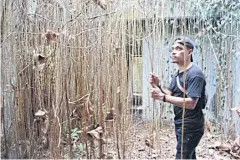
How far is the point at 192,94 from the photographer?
128cm

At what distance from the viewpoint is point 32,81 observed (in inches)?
69.8

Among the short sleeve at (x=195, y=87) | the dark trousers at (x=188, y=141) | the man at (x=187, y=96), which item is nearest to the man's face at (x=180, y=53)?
the man at (x=187, y=96)

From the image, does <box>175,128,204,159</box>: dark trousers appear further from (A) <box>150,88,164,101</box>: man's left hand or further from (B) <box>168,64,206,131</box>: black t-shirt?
(A) <box>150,88,164,101</box>: man's left hand

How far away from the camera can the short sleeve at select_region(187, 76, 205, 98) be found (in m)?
1.28

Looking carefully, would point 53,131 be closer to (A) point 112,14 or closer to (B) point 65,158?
(B) point 65,158

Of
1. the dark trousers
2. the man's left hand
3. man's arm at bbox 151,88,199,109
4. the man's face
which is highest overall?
the man's face

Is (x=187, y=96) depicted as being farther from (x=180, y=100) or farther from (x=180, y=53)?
(x=180, y=53)

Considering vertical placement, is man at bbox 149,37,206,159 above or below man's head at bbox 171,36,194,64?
below

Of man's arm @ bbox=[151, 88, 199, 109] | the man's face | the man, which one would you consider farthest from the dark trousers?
the man's face

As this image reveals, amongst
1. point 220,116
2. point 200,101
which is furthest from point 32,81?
point 220,116

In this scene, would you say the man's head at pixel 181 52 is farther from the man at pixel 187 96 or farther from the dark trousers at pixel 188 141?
the dark trousers at pixel 188 141

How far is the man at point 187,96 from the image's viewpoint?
4.22ft

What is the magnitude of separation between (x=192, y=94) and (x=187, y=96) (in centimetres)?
2

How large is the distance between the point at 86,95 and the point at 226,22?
1.20 metres
